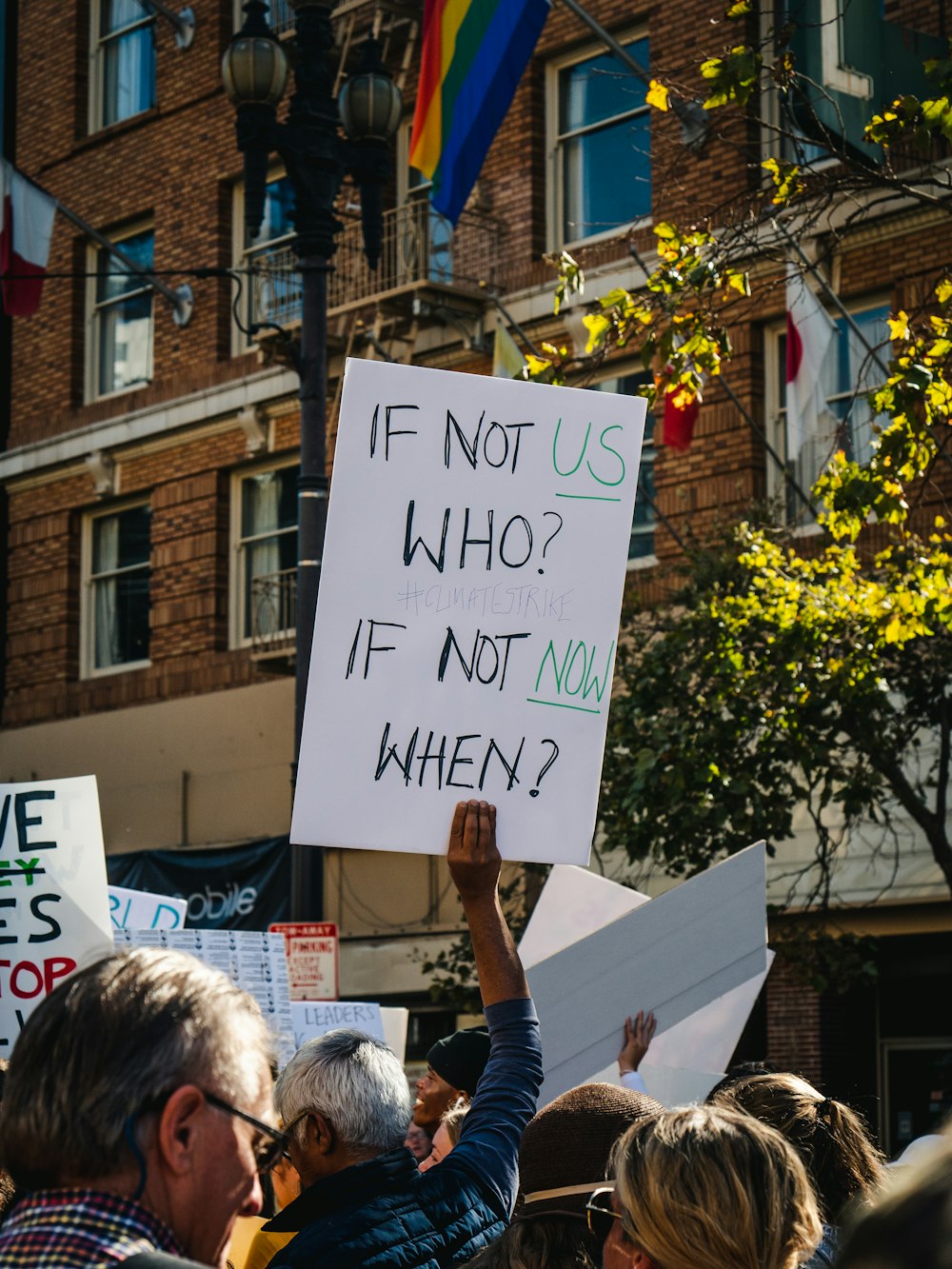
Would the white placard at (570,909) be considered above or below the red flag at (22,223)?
below

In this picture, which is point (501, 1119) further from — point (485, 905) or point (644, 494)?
point (644, 494)

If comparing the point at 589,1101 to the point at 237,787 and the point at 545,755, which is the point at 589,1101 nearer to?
the point at 545,755

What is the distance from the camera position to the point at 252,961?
6828 mm

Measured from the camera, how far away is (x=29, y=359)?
23.7m

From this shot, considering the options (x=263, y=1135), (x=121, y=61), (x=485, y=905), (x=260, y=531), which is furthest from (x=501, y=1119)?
(x=121, y=61)

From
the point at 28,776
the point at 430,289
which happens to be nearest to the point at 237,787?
the point at 28,776

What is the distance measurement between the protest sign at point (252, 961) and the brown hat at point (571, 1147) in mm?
3303

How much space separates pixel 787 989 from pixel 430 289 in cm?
741

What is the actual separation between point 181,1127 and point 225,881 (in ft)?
58.7

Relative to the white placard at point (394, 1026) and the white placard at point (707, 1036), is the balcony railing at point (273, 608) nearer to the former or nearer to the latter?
the white placard at point (394, 1026)

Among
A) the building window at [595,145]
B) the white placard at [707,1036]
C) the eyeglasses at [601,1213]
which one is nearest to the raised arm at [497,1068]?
the eyeglasses at [601,1213]

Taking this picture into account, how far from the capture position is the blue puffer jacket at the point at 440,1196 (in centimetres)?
307

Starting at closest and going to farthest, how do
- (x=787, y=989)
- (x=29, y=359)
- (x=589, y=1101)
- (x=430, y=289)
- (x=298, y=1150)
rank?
(x=589, y=1101) < (x=298, y=1150) < (x=787, y=989) < (x=430, y=289) < (x=29, y=359)

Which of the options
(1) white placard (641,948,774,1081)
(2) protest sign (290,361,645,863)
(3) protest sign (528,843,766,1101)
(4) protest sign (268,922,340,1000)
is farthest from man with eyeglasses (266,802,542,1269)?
(4) protest sign (268,922,340,1000)
